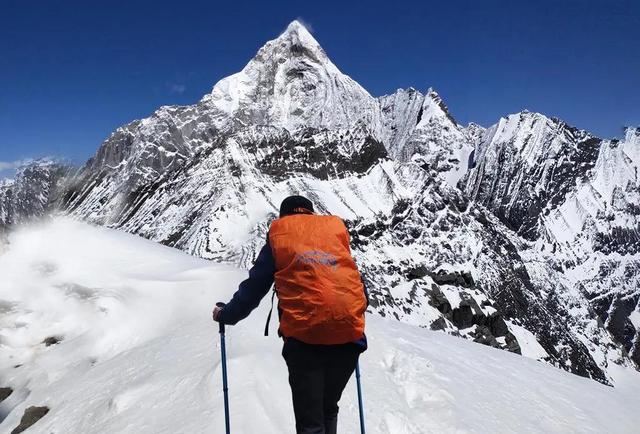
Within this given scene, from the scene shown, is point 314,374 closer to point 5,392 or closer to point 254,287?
point 254,287

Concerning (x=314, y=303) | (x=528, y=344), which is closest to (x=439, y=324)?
(x=528, y=344)

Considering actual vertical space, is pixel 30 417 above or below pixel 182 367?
below

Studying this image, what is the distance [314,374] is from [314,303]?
68cm

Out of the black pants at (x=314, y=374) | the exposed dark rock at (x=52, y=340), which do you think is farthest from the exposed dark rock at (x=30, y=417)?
the black pants at (x=314, y=374)

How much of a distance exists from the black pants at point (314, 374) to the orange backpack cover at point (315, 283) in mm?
125

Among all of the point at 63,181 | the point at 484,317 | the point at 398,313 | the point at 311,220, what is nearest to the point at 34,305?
the point at 311,220

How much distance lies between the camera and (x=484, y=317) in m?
163

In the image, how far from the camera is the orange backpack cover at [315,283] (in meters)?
4.63

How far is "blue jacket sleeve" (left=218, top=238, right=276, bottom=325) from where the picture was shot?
4906mm

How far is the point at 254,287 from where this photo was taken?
16.4 feet

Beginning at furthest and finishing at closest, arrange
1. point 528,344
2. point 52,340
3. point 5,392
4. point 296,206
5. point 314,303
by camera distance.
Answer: point 528,344 < point 52,340 < point 5,392 < point 296,206 < point 314,303

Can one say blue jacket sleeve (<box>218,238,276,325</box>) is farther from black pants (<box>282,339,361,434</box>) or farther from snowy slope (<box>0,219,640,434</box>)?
snowy slope (<box>0,219,640,434</box>)

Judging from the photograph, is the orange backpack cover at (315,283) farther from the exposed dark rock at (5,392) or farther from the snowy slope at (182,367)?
the exposed dark rock at (5,392)

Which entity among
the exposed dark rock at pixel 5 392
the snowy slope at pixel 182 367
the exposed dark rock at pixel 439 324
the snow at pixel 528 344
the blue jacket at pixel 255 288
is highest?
the blue jacket at pixel 255 288
